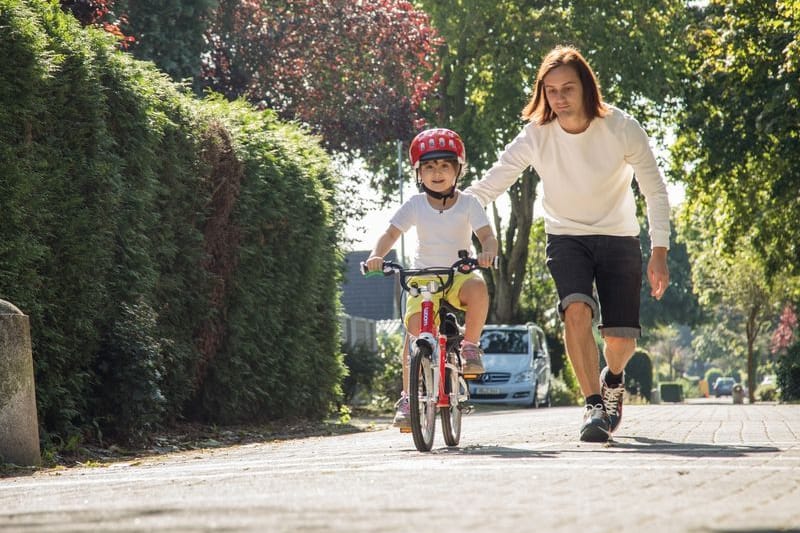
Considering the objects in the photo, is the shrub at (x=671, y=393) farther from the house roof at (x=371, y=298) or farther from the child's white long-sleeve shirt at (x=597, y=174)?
the child's white long-sleeve shirt at (x=597, y=174)

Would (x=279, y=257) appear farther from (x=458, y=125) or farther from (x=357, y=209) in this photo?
(x=458, y=125)

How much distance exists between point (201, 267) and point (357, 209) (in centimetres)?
1582

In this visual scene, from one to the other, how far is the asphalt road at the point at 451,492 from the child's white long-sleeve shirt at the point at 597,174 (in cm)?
129

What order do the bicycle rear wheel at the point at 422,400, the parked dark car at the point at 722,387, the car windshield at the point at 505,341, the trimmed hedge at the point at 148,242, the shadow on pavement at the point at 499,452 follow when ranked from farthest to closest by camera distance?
the parked dark car at the point at 722,387
the car windshield at the point at 505,341
the trimmed hedge at the point at 148,242
the bicycle rear wheel at the point at 422,400
the shadow on pavement at the point at 499,452

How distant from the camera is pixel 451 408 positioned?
8453 millimetres

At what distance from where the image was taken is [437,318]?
844 centimetres

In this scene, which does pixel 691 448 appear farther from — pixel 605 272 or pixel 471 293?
pixel 471 293

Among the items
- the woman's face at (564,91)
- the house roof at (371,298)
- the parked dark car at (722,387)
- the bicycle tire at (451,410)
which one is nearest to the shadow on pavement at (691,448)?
the bicycle tire at (451,410)

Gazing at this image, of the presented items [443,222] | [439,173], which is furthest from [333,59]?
[443,222]

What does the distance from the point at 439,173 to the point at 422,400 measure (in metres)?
1.43

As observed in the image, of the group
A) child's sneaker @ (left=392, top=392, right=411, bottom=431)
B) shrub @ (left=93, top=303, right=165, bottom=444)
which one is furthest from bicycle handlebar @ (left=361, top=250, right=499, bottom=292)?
shrub @ (left=93, top=303, right=165, bottom=444)

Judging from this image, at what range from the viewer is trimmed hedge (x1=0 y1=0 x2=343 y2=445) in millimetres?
10023

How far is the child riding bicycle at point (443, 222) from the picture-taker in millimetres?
8477

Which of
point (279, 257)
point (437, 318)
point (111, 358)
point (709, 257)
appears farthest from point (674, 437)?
point (709, 257)
